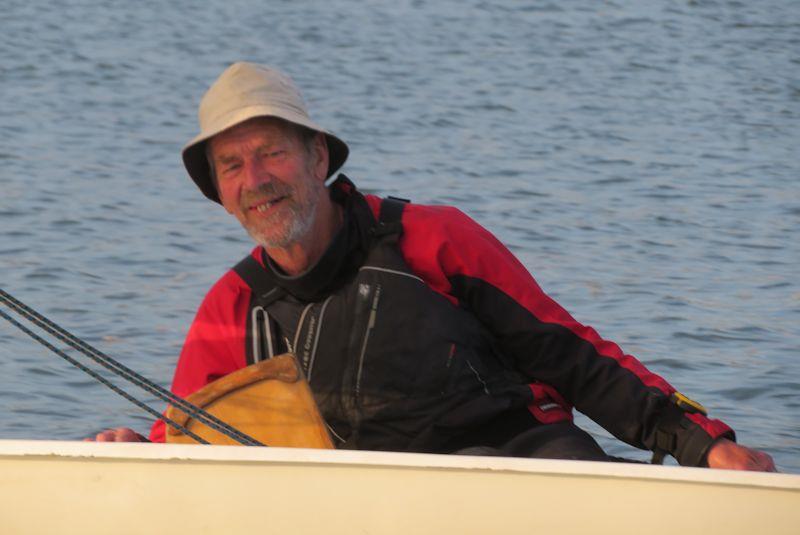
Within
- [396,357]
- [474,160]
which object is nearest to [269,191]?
[396,357]

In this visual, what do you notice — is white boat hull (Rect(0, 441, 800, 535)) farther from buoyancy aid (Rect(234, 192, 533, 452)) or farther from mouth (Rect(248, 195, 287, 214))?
mouth (Rect(248, 195, 287, 214))

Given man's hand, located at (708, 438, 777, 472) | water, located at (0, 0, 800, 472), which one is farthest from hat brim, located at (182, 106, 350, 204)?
water, located at (0, 0, 800, 472)

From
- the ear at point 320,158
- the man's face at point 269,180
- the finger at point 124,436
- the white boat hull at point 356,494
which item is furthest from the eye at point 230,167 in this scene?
the white boat hull at point 356,494

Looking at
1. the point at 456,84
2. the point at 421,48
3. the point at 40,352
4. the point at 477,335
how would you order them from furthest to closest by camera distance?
the point at 421,48, the point at 456,84, the point at 40,352, the point at 477,335

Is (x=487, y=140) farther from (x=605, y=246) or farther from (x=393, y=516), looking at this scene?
(x=393, y=516)

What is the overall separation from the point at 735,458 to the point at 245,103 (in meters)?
1.12

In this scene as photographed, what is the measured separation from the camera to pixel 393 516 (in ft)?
8.29

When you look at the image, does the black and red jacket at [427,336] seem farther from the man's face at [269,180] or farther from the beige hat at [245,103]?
the beige hat at [245,103]

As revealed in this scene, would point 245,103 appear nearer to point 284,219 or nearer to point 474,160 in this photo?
point 284,219

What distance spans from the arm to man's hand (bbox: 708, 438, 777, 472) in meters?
0.14

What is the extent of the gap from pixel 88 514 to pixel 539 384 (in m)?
0.93

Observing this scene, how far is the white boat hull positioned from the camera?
2.45 meters

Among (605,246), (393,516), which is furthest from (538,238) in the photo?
(393,516)

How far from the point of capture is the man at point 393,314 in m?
2.98
